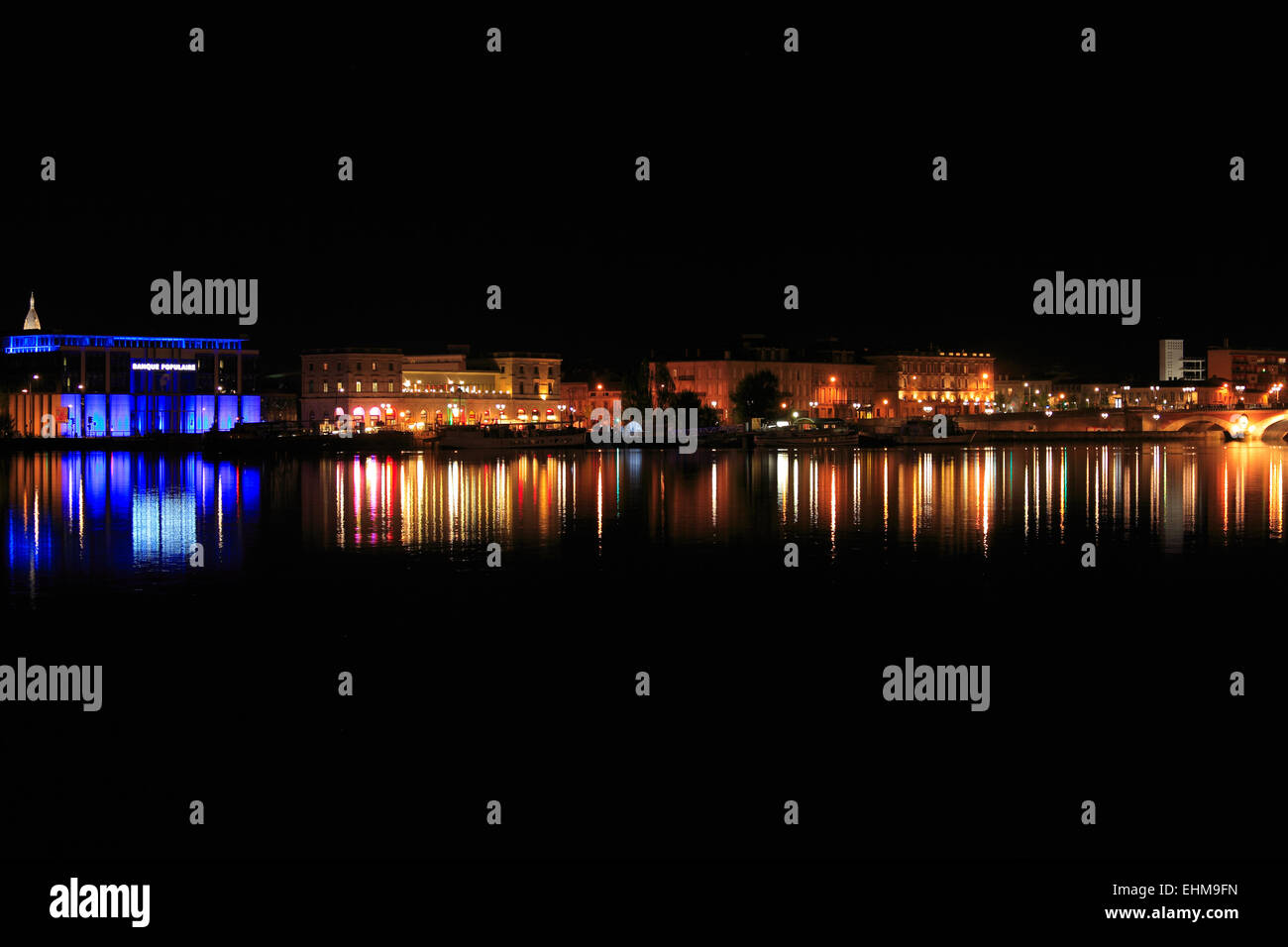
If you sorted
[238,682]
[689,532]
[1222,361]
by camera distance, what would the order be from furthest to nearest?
[1222,361], [689,532], [238,682]

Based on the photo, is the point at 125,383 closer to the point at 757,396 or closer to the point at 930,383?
Result: the point at 757,396

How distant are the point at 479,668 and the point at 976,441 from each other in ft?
283

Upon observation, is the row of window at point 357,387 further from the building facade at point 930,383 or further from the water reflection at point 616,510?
the water reflection at point 616,510

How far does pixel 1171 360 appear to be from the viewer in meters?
178

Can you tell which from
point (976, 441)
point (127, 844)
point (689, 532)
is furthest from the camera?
point (976, 441)

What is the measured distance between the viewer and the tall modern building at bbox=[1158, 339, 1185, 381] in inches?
6969

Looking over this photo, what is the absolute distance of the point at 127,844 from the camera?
8492mm

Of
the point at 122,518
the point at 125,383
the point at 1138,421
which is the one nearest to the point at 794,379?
the point at 1138,421

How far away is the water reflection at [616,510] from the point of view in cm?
2197

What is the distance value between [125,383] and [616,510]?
72.0 meters
